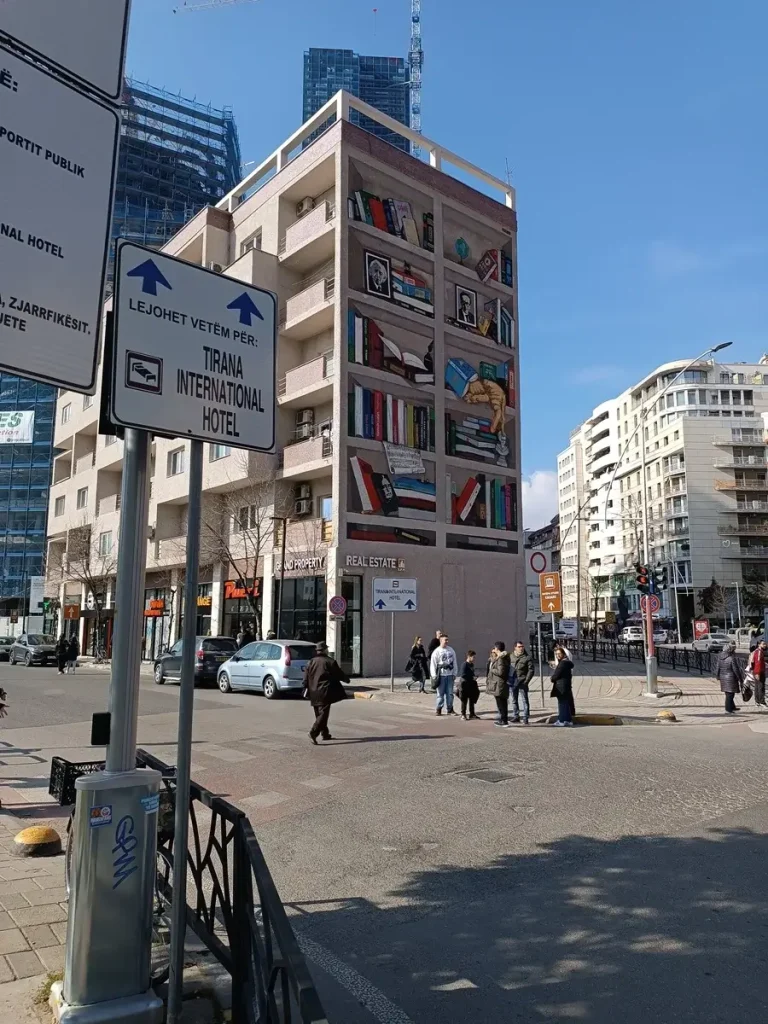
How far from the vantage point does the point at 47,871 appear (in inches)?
229

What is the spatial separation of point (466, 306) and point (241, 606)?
679 inches

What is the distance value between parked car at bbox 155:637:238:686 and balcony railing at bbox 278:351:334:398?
1099cm

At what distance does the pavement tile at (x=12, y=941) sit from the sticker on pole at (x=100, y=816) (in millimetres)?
1699

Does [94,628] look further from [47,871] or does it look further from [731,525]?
[731,525]

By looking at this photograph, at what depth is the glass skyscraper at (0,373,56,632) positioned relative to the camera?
89438mm

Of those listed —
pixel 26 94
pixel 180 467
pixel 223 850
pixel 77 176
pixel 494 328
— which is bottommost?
pixel 223 850

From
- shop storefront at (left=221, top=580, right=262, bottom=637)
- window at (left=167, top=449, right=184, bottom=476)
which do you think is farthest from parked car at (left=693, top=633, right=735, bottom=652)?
window at (left=167, top=449, right=184, bottom=476)

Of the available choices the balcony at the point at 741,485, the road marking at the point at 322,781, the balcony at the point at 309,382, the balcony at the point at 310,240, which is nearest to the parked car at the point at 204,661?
the balcony at the point at 309,382

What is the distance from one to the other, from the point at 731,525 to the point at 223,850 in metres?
93.2

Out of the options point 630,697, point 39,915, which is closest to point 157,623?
A: point 630,697

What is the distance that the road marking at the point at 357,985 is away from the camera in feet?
12.1

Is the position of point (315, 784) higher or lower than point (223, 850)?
lower

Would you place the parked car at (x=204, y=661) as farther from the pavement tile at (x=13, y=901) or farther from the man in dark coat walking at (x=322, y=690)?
the pavement tile at (x=13, y=901)

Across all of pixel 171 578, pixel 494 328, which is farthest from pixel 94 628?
pixel 494 328
